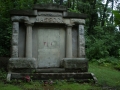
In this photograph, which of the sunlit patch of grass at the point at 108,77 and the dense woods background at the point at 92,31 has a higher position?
the dense woods background at the point at 92,31

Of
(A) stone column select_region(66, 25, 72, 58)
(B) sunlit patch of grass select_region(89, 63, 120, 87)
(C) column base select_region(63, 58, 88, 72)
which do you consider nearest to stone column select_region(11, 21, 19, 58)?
(C) column base select_region(63, 58, 88, 72)

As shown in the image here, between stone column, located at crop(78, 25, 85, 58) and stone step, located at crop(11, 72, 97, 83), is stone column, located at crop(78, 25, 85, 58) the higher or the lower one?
the higher one

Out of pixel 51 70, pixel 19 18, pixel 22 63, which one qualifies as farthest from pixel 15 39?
pixel 51 70

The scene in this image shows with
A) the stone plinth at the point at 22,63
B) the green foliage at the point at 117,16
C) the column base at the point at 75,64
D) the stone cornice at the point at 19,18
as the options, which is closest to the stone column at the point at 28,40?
the stone cornice at the point at 19,18

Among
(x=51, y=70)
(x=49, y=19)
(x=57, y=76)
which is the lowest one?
(x=57, y=76)

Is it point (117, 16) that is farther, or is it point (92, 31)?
point (92, 31)

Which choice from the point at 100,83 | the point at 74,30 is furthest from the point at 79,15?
the point at 100,83

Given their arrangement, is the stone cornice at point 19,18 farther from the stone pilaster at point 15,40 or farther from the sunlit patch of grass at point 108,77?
the sunlit patch of grass at point 108,77

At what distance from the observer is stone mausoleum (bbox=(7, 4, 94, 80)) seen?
8125 mm

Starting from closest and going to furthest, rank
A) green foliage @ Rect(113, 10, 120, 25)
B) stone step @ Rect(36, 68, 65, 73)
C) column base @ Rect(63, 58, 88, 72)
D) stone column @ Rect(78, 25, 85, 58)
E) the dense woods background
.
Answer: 1. green foliage @ Rect(113, 10, 120, 25)
2. stone step @ Rect(36, 68, 65, 73)
3. column base @ Rect(63, 58, 88, 72)
4. stone column @ Rect(78, 25, 85, 58)
5. the dense woods background

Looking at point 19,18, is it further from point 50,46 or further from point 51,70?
point 51,70

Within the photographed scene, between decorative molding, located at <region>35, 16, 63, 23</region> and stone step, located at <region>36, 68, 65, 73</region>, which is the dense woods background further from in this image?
stone step, located at <region>36, 68, 65, 73</region>

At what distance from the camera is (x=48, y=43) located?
9.05m

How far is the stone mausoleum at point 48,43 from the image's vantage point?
8.12m
